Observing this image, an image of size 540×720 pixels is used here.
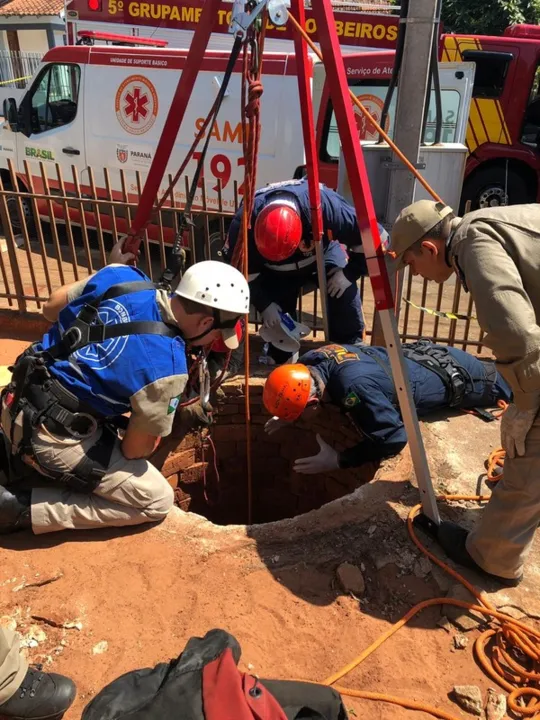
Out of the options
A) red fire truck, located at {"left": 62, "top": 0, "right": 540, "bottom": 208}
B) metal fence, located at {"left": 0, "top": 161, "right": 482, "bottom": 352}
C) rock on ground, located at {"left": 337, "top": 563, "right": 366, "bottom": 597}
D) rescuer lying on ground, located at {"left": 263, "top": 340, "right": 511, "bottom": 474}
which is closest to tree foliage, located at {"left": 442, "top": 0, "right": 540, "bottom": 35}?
red fire truck, located at {"left": 62, "top": 0, "right": 540, "bottom": 208}

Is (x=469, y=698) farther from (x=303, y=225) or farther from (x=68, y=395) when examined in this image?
(x=303, y=225)

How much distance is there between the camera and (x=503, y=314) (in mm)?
2330

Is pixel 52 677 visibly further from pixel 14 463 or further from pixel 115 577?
pixel 14 463

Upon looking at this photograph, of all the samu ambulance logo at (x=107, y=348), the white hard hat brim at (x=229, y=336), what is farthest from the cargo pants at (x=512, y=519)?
the samu ambulance logo at (x=107, y=348)

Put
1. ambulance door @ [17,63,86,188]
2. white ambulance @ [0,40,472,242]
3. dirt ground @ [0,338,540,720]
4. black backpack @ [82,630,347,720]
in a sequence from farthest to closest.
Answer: ambulance door @ [17,63,86,188]
white ambulance @ [0,40,472,242]
dirt ground @ [0,338,540,720]
black backpack @ [82,630,347,720]

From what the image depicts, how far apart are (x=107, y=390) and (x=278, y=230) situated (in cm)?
180

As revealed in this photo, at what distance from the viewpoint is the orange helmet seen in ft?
11.6

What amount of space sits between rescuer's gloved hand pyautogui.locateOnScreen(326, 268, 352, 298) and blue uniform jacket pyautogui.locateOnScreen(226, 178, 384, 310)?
0.66 ft

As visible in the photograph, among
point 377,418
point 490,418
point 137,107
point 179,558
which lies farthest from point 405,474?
point 137,107

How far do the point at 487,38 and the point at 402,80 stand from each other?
5983 mm

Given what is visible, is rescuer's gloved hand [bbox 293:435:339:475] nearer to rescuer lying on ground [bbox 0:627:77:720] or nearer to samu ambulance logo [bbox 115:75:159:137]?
rescuer lying on ground [bbox 0:627:77:720]

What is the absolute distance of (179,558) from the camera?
301 centimetres

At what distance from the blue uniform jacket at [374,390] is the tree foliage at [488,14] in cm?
1495

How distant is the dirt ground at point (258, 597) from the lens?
8.21 feet
